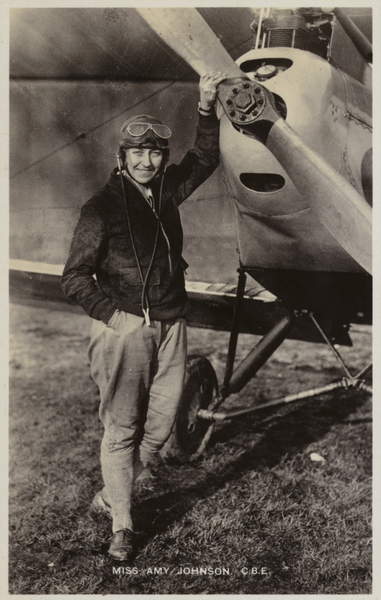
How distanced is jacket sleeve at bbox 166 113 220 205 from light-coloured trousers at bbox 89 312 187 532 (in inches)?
22.8

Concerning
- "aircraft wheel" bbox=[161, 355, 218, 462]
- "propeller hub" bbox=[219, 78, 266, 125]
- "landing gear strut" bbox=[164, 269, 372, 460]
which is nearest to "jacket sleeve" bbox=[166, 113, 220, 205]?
"propeller hub" bbox=[219, 78, 266, 125]

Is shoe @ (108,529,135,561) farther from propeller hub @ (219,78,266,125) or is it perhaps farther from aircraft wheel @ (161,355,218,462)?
propeller hub @ (219,78,266,125)

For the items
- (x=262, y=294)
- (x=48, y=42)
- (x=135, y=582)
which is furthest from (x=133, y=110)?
(x=135, y=582)

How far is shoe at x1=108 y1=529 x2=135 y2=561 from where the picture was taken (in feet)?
8.68

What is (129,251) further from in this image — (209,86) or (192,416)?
(192,416)

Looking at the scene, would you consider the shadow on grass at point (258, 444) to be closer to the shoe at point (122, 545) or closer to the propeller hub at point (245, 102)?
the shoe at point (122, 545)

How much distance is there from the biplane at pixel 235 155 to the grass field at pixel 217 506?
41 centimetres

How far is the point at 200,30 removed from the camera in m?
2.47


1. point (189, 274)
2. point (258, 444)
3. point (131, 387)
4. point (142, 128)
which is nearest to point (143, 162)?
point (142, 128)

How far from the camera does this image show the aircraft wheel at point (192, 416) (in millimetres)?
3695

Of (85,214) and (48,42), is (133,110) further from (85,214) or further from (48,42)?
(85,214)

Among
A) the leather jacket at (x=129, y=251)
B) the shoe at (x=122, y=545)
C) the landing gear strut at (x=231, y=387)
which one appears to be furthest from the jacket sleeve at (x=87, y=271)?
the landing gear strut at (x=231, y=387)

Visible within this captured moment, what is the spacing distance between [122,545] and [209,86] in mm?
1939

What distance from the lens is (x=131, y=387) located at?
103 inches
